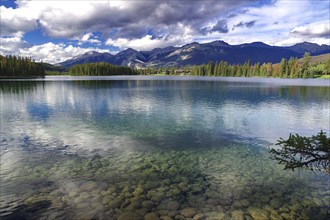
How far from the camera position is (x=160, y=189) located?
17641 millimetres

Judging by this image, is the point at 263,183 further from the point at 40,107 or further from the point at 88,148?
the point at 40,107

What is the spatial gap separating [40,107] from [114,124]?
2630 cm

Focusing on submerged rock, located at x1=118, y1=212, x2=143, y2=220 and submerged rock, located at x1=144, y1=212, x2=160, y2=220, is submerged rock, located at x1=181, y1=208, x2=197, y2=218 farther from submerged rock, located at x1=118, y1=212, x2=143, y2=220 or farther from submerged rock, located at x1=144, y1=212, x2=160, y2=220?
submerged rock, located at x1=118, y1=212, x2=143, y2=220

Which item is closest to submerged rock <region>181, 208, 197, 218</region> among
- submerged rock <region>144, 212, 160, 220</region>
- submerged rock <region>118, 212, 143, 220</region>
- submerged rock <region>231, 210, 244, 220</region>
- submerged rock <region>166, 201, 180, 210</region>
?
submerged rock <region>166, 201, 180, 210</region>

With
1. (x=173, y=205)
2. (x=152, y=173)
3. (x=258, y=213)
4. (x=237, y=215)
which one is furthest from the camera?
(x=152, y=173)

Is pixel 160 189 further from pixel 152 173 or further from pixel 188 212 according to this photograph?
pixel 188 212

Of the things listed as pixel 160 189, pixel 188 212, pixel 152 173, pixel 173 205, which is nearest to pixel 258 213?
pixel 188 212

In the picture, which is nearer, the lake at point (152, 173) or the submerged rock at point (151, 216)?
the submerged rock at point (151, 216)

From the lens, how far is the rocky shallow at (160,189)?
1470 centimetres

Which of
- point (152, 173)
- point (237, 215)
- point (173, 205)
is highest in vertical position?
point (152, 173)

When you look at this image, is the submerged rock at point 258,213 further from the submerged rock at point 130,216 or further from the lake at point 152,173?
the submerged rock at point 130,216

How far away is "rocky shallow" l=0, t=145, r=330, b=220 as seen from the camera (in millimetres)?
14695

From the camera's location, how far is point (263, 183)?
62.3 ft

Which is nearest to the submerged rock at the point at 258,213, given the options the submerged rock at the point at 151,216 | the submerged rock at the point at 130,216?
the submerged rock at the point at 151,216
